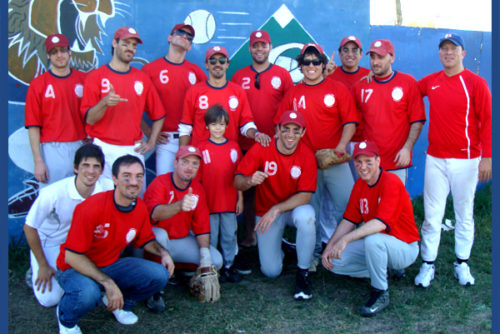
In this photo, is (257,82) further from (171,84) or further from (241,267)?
(241,267)

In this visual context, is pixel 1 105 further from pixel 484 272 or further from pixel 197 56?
pixel 484 272

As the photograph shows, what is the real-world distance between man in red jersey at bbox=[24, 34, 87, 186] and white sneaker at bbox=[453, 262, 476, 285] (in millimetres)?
4069

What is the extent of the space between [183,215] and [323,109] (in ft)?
5.93

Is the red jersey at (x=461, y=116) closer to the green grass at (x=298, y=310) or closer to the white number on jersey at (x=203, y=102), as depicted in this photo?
the green grass at (x=298, y=310)

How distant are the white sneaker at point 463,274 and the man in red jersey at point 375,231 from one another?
2.23ft

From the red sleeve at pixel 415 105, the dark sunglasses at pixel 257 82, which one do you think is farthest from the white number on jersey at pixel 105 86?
the red sleeve at pixel 415 105

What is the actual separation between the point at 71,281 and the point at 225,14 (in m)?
4.01

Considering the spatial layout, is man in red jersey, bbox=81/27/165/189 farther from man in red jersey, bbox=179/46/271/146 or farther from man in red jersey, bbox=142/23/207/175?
man in red jersey, bbox=179/46/271/146

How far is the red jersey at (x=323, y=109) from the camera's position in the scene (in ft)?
16.0

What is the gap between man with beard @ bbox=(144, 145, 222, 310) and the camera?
4258mm

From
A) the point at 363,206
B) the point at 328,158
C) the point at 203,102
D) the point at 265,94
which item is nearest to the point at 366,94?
the point at 328,158

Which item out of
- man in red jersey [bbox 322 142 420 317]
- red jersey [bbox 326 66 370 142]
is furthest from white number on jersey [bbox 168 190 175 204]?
red jersey [bbox 326 66 370 142]

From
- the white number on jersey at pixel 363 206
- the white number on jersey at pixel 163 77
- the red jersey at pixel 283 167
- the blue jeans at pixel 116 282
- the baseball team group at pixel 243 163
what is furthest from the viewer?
the white number on jersey at pixel 163 77

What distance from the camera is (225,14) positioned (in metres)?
6.13
